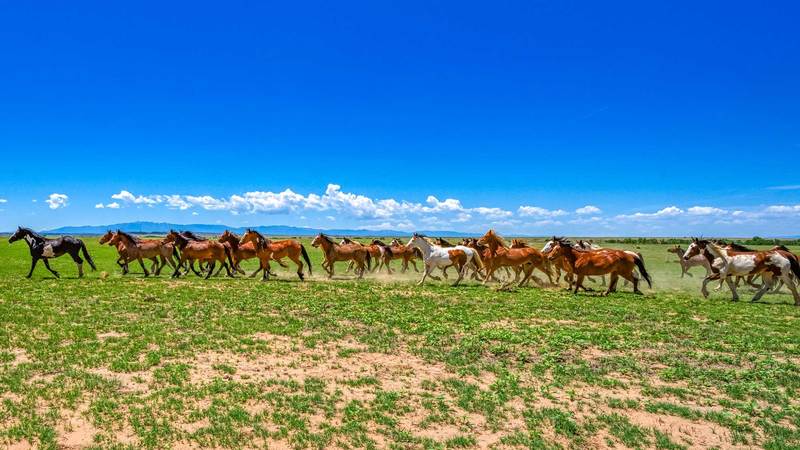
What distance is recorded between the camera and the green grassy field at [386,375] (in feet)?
19.5

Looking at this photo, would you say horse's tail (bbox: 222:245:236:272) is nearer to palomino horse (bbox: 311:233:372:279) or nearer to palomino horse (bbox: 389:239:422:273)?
palomino horse (bbox: 311:233:372:279)

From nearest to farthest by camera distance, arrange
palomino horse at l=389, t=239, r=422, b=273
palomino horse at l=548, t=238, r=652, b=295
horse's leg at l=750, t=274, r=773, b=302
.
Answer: horse's leg at l=750, t=274, r=773, b=302 → palomino horse at l=548, t=238, r=652, b=295 → palomino horse at l=389, t=239, r=422, b=273

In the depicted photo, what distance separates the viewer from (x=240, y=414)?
248 inches

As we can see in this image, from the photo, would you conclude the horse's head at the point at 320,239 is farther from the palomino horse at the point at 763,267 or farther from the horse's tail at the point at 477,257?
the palomino horse at the point at 763,267

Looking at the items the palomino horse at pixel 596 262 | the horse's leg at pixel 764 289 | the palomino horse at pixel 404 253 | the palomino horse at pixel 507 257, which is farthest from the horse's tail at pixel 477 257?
the horse's leg at pixel 764 289

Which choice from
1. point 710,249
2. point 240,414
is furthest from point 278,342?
point 710,249

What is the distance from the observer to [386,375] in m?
8.10

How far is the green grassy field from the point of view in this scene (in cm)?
595

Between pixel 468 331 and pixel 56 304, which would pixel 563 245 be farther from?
pixel 56 304

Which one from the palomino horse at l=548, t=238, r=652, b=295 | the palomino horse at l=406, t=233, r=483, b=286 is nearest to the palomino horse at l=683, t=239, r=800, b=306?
the palomino horse at l=548, t=238, r=652, b=295

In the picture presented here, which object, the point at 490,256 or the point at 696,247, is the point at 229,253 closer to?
the point at 490,256

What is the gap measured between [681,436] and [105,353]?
28.7 ft

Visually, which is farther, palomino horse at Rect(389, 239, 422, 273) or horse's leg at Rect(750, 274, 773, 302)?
palomino horse at Rect(389, 239, 422, 273)

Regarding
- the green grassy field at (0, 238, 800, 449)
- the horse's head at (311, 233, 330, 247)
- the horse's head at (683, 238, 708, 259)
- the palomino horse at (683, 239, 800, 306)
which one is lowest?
the green grassy field at (0, 238, 800, 449)
